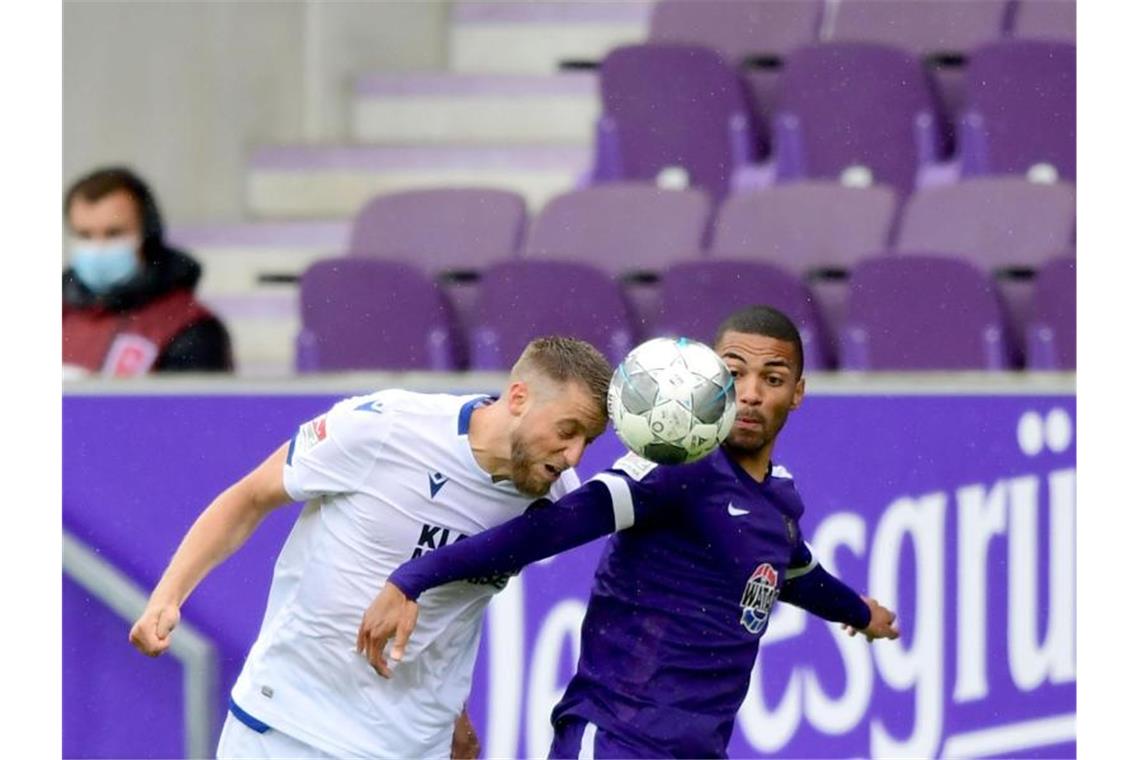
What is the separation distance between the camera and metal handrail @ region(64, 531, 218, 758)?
20.3ft

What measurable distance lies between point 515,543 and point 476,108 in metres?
6.48

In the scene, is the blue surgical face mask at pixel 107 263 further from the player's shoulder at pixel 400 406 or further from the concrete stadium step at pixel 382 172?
the concrete stadium step at pixel 382 172

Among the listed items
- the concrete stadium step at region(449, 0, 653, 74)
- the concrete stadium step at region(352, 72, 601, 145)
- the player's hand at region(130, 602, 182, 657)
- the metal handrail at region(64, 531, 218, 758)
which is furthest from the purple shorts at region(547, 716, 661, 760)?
the concrete stadium step at region(449, 0, 653, 74)

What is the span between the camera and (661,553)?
425cm

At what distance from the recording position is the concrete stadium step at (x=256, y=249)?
385 inches

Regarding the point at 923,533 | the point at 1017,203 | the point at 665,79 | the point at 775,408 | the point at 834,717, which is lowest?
the point at 834,717

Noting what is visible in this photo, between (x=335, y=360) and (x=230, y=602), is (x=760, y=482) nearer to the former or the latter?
(x=230, y=602)

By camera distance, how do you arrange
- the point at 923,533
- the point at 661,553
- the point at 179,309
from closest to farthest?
the point at 661,553
the point at 923,533
the point at 179,309

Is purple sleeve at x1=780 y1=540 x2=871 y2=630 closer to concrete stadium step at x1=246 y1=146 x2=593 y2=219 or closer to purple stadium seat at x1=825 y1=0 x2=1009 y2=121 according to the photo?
purple stadium seat at x1=825 y1=0 x2=1009 y2=121

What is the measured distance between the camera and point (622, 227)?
26.6 ft

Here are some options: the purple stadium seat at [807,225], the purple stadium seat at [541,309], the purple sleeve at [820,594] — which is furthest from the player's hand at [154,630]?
the purple stadium seat at [807,225]

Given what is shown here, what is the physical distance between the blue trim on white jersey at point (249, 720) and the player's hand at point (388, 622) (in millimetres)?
465

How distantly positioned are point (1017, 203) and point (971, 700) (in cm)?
222

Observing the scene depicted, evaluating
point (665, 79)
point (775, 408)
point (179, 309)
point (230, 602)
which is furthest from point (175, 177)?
point (775, 408)
